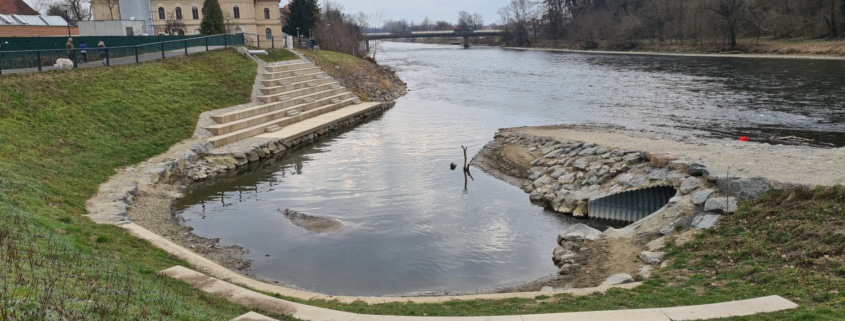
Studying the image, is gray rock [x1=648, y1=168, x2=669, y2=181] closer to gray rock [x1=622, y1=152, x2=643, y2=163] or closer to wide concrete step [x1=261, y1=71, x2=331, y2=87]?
gray rock [x1=622, y1=152, x2=643, y2=163]

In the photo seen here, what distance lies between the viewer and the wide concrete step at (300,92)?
3434cm

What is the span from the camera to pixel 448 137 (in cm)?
3100

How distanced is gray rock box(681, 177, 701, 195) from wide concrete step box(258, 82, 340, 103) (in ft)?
78.5

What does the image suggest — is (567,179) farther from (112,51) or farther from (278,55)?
(278,55)

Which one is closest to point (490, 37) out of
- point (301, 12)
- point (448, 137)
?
point (301, 12)

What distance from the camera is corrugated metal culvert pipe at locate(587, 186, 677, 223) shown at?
16812 millimetres

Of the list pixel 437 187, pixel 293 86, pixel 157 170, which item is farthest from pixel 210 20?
pixel 437 187

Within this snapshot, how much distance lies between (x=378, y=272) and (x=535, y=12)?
148257 millimetres

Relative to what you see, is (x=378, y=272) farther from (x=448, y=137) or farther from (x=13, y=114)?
(x=448, y=137)

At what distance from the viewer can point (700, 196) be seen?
48.9 feet

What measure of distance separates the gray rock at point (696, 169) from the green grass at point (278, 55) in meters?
32.6

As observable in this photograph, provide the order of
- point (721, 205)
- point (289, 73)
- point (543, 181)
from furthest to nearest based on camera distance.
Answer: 1. point (289, 73)
2. point (543, 181)
3. point (721, 205)

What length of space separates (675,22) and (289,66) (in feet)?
250

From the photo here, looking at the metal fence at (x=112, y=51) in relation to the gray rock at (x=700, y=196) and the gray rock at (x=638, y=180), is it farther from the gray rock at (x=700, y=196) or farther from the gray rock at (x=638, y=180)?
the gray rock at (x=700, y=196)
